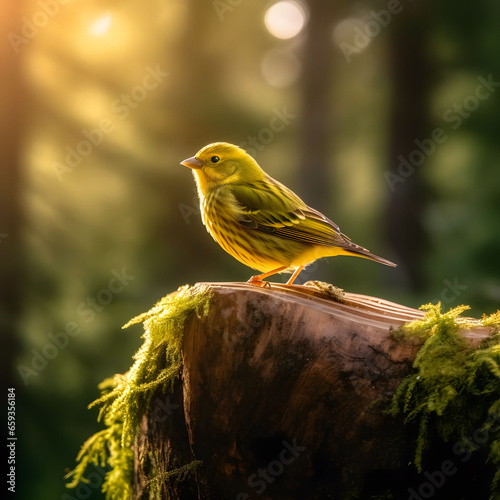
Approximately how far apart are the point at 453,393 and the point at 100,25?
656cm

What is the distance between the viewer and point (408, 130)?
785 centimetres

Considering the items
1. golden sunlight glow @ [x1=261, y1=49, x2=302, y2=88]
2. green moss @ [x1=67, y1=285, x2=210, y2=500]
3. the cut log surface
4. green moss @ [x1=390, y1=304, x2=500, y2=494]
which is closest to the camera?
green moss @ [x1=390, y1=304, x2=500, y2=494]

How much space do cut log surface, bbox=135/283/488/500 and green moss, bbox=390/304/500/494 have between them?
7 centimetres

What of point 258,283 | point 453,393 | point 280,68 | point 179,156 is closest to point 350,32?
point 280,68

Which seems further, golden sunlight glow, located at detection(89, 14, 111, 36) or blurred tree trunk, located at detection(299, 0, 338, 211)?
blurred tree trunk, located at detection(299, 0, 338, 211)

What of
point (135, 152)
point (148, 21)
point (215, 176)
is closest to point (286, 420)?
point (215, 176)

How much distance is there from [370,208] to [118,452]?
605cm

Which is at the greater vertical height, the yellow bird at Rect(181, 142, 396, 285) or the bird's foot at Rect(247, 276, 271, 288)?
the yellow bird at Rect(181, 142, 396, 285)

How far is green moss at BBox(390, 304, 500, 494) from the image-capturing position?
2.30 metres

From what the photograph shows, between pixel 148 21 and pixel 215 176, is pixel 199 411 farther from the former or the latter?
pixel 148 21

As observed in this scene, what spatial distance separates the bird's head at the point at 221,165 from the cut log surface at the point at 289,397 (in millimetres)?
1517

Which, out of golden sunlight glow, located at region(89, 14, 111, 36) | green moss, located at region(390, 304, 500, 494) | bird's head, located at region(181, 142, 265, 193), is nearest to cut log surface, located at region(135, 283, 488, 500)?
green moss, located at region(390, 304, 500, 494)

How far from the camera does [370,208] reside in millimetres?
8609

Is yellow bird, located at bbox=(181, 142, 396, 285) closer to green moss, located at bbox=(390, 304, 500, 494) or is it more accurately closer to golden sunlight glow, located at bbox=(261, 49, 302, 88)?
green moss, located at bbox=(390, 304, 500, 494)
